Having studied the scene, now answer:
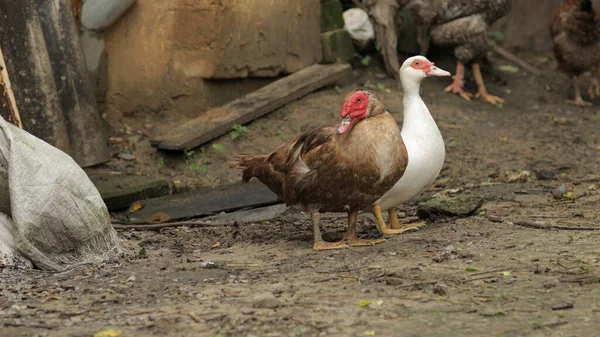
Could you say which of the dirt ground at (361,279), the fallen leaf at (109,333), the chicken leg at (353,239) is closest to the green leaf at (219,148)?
the dirt ground at (361,279)

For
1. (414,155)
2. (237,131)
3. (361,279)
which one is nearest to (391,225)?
(414,155)

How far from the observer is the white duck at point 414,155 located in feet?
18.4

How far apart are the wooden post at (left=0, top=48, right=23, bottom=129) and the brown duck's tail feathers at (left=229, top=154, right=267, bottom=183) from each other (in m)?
1.65

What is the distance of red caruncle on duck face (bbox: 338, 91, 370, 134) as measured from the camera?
5.29m

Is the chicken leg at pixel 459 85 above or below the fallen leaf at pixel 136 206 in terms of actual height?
above

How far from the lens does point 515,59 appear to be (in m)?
11.1

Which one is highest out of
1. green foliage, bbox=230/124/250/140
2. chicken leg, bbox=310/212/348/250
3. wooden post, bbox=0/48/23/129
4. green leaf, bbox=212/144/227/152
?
wooden post, bbox=0/48/23/129

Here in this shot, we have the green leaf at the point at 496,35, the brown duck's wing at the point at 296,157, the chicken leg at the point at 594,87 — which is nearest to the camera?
the brown duck's wing at the point at 296,157

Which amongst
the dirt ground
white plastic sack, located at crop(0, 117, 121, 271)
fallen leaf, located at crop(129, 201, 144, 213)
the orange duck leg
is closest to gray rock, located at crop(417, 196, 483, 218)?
the dirt ground

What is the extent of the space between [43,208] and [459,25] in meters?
5.94

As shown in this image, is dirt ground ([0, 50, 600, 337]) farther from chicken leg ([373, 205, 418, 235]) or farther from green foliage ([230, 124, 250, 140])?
green foliage ([230, 124, 250, 140])

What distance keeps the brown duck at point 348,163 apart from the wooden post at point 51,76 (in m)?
2.58

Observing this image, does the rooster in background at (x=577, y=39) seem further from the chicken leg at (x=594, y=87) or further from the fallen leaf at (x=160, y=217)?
the fallen leaf at (x=160, y=217)

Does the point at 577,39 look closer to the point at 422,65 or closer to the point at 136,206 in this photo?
the point at 422,65
